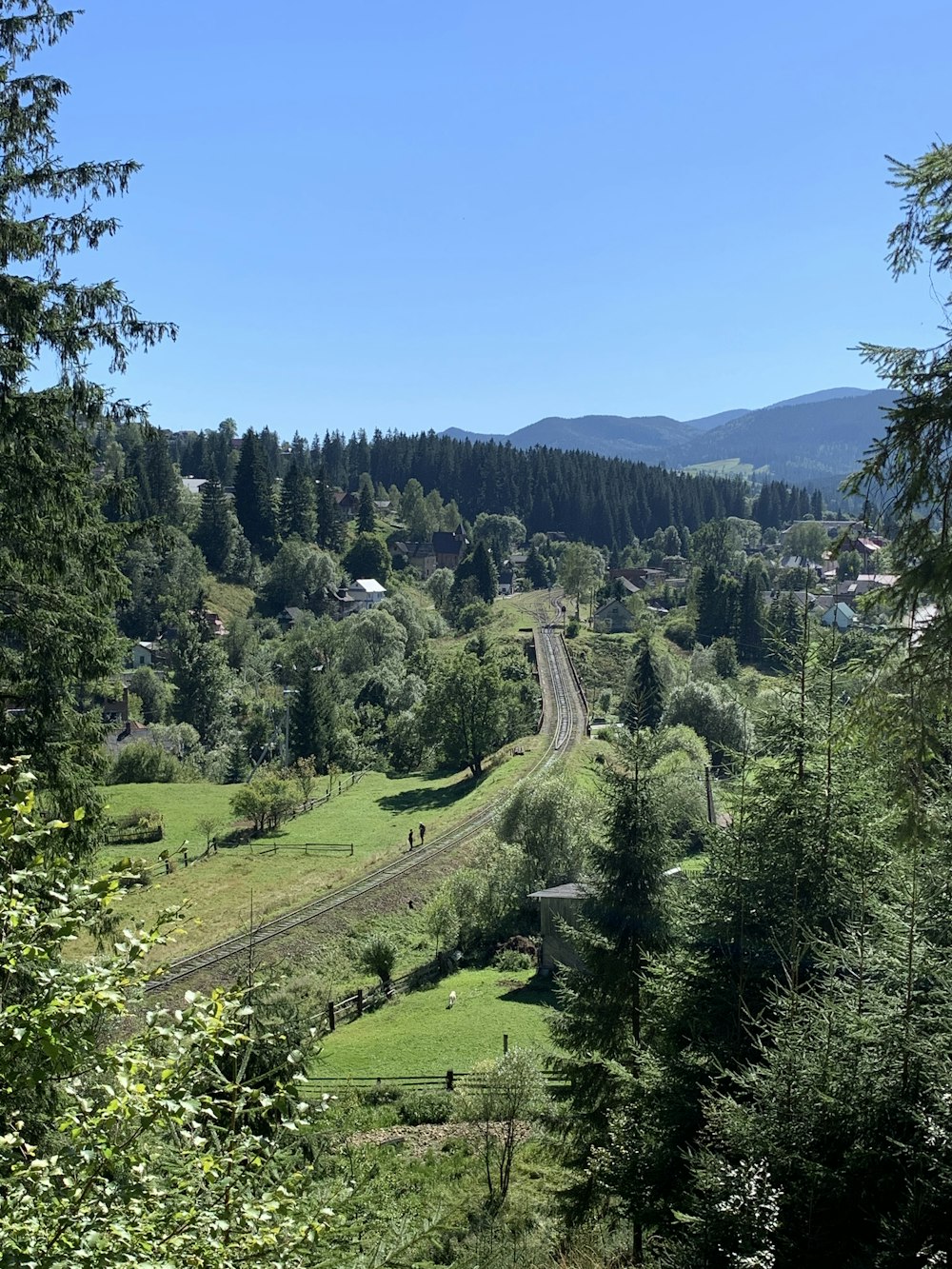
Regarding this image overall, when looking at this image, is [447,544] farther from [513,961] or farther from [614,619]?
[513,961]

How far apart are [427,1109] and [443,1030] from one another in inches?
203

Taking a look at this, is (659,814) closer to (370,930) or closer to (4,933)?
(4,933)

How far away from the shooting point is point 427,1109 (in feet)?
68.0

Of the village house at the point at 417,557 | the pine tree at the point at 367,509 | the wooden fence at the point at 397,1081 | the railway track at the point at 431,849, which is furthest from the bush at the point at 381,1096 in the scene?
the pine tree at the point at 367,509

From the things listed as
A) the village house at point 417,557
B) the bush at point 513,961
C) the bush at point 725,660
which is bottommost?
the bush at point 513,961

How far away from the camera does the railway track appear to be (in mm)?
28500

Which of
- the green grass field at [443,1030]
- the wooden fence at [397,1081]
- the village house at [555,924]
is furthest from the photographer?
the village house at [555,924]

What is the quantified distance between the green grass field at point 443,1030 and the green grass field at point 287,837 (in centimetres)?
655

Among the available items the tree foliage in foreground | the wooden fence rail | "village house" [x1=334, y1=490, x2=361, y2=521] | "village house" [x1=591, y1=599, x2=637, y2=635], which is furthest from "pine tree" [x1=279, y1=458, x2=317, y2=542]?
the tree foliage in foreground

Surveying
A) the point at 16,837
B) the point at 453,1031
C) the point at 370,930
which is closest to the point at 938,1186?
the point at 16,837

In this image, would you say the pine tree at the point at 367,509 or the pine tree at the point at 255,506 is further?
the pine tree at the point at 367,509

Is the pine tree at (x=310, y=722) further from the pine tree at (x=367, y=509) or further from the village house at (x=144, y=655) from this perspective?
the pine tree at (x=367, y=509)

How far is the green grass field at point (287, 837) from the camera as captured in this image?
34438 mm

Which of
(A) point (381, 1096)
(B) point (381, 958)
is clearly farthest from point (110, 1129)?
(B) point (381, 958)
